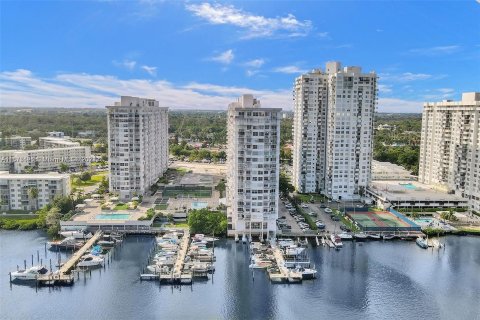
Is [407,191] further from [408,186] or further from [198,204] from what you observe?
[198,204]

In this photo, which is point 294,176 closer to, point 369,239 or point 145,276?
point 369,239

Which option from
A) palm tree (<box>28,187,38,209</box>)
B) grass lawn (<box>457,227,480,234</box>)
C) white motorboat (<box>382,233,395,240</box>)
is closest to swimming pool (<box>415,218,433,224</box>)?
grass lawn (<box>457,227,480,234</box>)

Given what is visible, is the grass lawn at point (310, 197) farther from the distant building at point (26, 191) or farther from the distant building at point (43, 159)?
the distant building at point (43, 159)

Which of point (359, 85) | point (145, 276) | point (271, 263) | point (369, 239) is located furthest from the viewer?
point (359, 85)

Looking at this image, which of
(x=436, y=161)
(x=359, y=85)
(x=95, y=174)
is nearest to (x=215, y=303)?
(x=359, y=85)

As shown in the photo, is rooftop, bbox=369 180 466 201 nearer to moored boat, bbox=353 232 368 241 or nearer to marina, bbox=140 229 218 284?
moored boat, bbox=353 232 368 241

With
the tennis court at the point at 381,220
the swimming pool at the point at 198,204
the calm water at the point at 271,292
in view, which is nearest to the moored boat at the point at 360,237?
the tennis court at the point at 381,220
